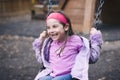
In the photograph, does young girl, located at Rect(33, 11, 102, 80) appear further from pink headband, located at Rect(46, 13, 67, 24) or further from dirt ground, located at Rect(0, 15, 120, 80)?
dirt ground, located at Rect(0, 15, 120, 80)

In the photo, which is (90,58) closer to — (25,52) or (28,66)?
(28,66)

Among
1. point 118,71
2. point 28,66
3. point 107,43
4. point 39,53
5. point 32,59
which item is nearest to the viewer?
point 39,53

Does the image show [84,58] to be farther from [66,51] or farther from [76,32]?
[76,32]

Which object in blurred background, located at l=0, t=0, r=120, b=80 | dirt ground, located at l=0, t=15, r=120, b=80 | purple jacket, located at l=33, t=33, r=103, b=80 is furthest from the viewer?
blurred background, located at l=0, t=0, r=120, b=80

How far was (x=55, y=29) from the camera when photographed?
119 inches

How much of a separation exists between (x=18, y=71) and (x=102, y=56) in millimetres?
1748

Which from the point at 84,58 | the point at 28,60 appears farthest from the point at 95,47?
the point at 28,60

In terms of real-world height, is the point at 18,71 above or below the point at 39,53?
below

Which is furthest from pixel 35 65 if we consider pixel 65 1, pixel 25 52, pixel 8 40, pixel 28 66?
pixel 65 1

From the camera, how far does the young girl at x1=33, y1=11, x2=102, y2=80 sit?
298 cm

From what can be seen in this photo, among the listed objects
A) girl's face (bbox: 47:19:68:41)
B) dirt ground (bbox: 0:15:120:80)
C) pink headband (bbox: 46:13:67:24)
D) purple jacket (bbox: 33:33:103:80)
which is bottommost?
dirt ground (bbox: 0:15:120:80)

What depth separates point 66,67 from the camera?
9.98ft

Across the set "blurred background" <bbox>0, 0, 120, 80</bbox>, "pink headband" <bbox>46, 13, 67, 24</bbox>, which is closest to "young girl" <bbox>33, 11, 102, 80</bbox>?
"pink headband" <bbox>46, 13, 67, 24</bbox>

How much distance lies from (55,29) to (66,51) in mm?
243
